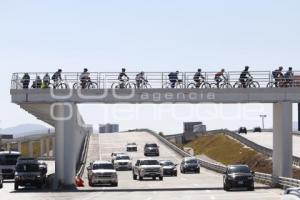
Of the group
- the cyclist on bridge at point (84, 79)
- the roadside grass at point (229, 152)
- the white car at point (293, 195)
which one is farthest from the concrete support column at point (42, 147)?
the white car at point (293, 195)

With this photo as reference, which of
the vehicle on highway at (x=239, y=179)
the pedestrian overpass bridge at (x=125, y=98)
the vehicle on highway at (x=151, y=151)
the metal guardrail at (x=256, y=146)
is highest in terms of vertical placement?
the pedestrian overpass bridge at (x=125, y=98)

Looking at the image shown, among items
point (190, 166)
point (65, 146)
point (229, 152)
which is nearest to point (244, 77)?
point (65, 146)

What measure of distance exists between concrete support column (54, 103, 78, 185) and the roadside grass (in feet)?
70.0

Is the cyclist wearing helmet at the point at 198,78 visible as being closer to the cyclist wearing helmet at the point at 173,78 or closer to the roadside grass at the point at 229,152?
the cyclist wearing helmet at the point at 173,78

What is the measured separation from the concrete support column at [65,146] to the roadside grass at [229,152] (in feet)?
70.0

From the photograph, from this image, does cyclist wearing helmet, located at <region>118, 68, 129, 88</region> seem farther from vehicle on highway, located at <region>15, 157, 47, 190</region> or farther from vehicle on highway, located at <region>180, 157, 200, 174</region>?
vehicle on highway, located at <region>180, 157, 200, 174</region>

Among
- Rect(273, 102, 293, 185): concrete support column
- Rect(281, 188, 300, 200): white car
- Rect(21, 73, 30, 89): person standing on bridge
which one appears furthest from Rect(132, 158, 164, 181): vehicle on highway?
Rect(281, 188, 300, 200): white car

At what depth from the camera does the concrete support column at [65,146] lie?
48031mm

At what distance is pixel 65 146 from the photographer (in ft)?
158

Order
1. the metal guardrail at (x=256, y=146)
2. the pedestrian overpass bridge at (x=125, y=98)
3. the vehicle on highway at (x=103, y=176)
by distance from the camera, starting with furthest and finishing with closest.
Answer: the metal guardrail at (x=256, y=146)
the vehicle on highway at (x=103, y=176)
the pedestrian overpass bridge at (x=125, y=98)

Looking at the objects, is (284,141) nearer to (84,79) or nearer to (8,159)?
(84,79)

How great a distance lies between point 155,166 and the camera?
5762cm

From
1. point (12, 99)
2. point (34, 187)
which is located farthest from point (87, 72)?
point (34, 187)

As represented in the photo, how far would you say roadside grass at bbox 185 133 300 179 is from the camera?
75963mm
